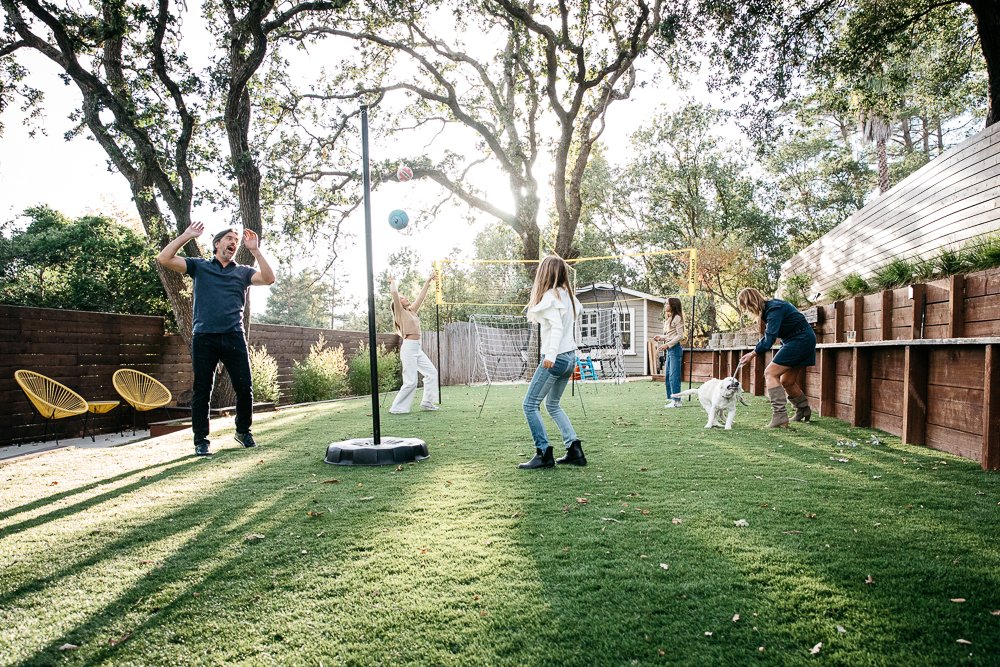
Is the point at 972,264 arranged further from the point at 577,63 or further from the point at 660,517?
the point at 577,63

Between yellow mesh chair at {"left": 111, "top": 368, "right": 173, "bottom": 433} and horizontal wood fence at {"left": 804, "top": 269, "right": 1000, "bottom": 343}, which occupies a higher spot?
horizontal wood fence at {"left": 804, "top": 269, "right": 1000, "bottom": 343}

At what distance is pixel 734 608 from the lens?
1.84 meters

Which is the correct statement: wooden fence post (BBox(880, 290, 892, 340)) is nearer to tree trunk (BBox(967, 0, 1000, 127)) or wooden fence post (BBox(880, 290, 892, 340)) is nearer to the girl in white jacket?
the girl in white jacket

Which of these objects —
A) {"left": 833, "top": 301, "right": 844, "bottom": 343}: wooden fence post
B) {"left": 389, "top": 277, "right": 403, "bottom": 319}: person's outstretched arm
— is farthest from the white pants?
{"left": 833, "top": 301, "right": 844, "bottom": 343}: wooden fence post

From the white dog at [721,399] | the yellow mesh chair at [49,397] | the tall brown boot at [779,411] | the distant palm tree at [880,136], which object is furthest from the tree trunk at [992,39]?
the distant palm tree at [880,136]

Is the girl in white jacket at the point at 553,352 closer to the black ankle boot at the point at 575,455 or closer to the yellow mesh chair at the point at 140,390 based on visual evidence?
the black ankle boot at the point at 575,455

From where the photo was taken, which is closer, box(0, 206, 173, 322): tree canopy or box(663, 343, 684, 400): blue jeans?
box(663, 343, 684, 400): blue jeans

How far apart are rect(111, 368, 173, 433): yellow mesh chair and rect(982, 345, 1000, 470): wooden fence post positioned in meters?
9.78

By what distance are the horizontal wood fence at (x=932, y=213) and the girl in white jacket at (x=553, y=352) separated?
15.7 ft

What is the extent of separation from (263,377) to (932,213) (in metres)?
10.5

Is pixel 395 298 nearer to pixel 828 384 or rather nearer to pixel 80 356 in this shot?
pixel 80 356

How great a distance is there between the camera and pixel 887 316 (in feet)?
19.4

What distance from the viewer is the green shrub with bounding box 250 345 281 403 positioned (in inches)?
401

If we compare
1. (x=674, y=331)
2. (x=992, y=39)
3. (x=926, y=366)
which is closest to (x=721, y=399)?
(x=926, y=366)
